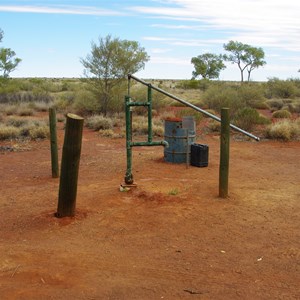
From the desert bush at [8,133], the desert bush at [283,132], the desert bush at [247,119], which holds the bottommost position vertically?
the desert bush at [8,133]

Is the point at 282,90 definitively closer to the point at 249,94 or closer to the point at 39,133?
the point at 249,94

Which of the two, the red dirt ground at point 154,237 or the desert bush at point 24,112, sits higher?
the desert bush at point 24,112

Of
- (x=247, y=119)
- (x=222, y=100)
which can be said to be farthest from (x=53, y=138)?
(x=222, y=100)

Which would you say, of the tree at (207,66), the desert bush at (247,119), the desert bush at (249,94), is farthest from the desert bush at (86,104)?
the tree at (207,66)

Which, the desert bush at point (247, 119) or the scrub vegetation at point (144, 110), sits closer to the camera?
the scrub vegetation at point (144, 110)

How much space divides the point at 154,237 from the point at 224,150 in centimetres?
216

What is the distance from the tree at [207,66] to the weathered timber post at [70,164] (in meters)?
43.8

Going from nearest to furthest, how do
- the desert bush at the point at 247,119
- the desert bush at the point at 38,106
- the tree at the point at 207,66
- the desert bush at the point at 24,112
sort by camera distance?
1. the desert bush at the point at 247,119
2. the desert bush at the point at 24,112
3. the desert bush at the point at 38,106
4. the tree at the point at 207,66

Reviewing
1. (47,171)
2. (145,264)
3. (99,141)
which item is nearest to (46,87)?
(99,141)

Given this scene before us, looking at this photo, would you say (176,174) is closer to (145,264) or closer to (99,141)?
(145,264)

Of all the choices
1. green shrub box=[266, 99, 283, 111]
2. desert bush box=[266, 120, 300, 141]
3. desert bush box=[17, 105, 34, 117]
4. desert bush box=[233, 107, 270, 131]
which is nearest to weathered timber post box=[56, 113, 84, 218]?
desert bush box=[266, 120, 300, 141]

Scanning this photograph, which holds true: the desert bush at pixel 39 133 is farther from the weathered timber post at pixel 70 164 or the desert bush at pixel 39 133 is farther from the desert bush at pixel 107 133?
the weathered timber post at pixel 70 164

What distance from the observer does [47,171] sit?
9258 millimetres

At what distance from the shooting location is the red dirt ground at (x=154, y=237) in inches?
157
